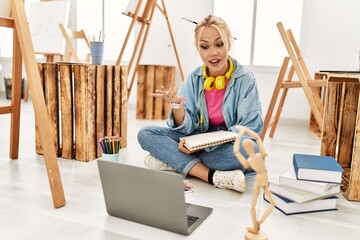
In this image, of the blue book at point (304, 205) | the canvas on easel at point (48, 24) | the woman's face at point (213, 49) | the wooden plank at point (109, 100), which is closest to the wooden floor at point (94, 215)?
the blue book at point (304, 205)

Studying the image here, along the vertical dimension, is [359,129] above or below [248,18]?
below

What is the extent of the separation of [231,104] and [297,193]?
→ 0.48 m

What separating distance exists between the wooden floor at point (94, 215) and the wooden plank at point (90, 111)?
0.28 feet

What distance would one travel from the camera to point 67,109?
1.70 m

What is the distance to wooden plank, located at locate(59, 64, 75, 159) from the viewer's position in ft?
5.50

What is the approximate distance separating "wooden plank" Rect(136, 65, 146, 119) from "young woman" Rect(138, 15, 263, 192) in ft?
4.87

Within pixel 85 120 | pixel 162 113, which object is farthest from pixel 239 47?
pixel 85 120

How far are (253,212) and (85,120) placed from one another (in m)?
1.05

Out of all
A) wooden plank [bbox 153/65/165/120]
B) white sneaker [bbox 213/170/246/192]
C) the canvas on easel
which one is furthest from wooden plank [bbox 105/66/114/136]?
the canvas on easel

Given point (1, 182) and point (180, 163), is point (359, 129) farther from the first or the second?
point (1, 182)

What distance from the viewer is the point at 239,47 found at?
3186 millimetres

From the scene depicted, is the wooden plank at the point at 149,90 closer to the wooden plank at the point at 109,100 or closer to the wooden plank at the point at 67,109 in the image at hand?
the wooden plank at the point at 109,100

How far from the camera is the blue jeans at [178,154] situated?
141 centimetres

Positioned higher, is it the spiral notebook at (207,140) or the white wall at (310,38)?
the white wall at (310,38)
